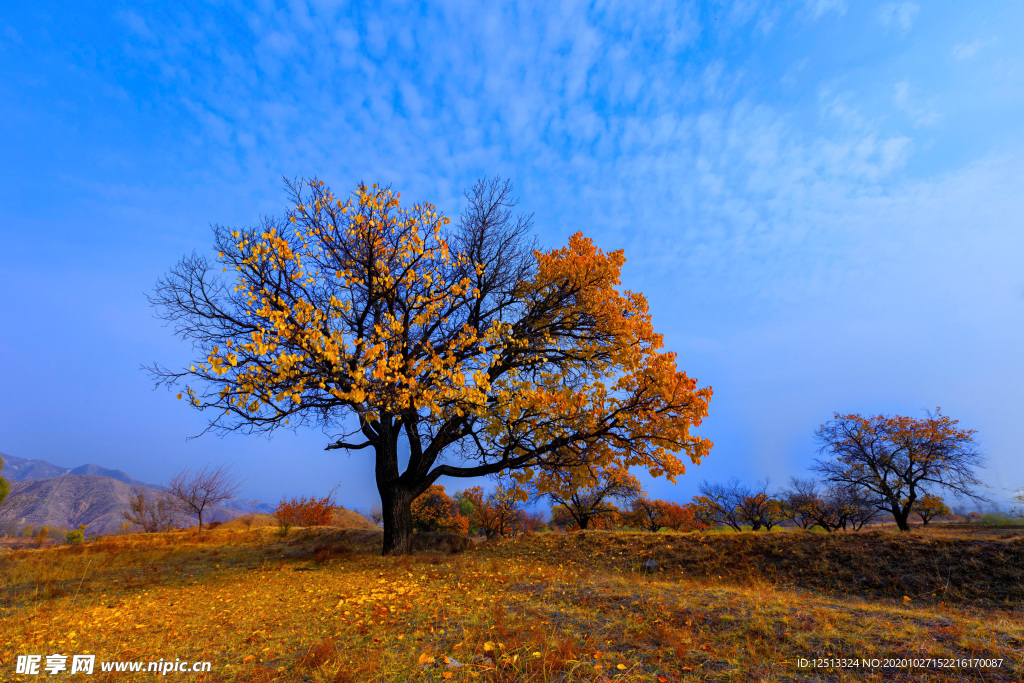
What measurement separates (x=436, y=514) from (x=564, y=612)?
83.8 feet

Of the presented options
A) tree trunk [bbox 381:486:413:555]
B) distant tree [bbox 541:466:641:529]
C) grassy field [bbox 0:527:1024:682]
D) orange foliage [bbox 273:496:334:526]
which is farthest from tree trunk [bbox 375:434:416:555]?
orange foliage [bbox 273:496:334:526]

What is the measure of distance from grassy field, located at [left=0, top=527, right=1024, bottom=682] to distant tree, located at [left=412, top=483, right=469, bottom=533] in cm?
1552

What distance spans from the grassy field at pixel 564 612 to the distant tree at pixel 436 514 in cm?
1552

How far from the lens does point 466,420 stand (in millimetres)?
13422

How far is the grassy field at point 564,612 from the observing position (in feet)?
14.3

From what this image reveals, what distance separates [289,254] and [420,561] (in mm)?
9454

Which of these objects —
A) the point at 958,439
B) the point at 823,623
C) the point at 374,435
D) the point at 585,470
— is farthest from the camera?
the point at 958,439

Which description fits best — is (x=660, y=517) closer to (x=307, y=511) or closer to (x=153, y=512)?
(x=307, y=511)

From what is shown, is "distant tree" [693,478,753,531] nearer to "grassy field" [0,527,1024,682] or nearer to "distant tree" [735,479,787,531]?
"distant tree" [735,479,787,531]

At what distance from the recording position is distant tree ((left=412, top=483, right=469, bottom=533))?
28.7 metres

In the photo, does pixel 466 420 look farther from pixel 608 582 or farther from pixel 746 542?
pixel 746 542

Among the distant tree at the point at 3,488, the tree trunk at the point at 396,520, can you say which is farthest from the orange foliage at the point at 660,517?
the distant tree at the point at 3,488

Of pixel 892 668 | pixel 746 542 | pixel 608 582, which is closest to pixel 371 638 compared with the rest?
pixel 608 582

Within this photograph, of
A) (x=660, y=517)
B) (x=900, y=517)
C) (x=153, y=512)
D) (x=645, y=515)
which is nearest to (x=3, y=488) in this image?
(x=153, y=512)
